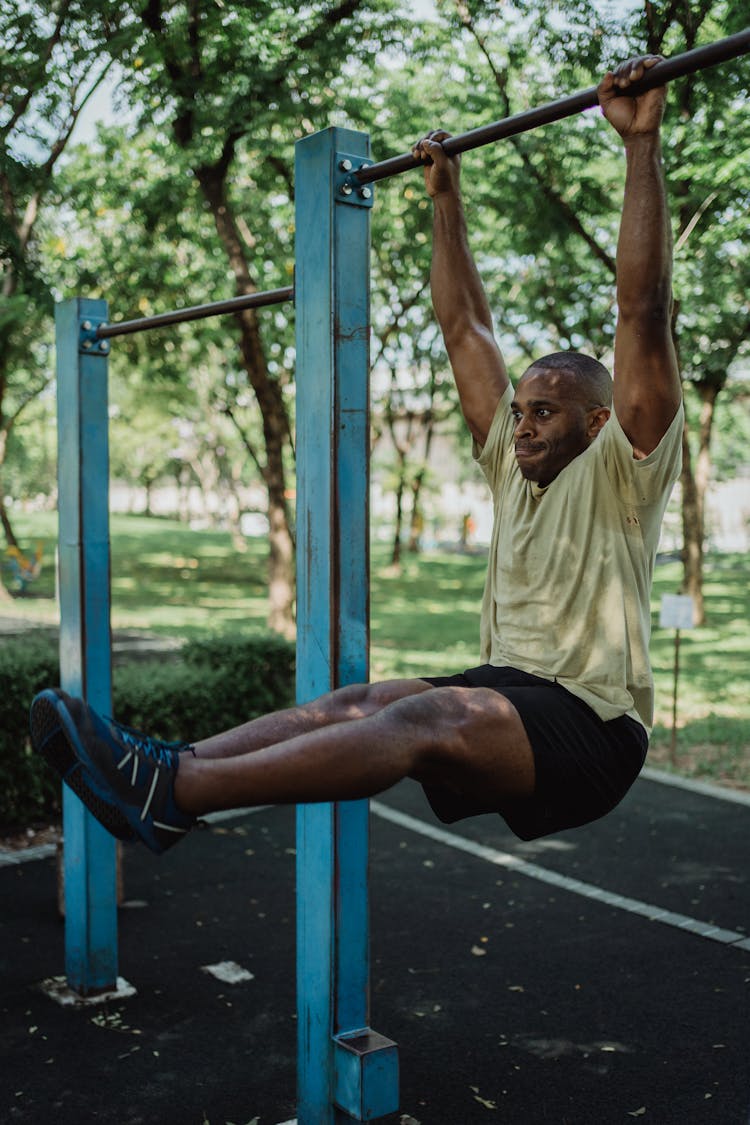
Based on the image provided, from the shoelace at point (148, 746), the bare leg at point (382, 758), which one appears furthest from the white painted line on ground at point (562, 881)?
the shoelace at point (148, 746)

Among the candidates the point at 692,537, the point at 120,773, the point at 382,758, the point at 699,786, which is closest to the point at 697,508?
the point at 692,537

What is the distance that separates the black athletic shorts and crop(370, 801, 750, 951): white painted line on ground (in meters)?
2.77

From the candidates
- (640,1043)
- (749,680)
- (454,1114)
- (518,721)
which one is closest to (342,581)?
(518,721)

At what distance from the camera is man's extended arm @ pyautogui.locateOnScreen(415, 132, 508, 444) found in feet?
10.3

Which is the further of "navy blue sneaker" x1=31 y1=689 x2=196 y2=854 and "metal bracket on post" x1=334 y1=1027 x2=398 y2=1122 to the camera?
"metal bracket on post" x1=334 y1=1027 x2=398 y2=1122

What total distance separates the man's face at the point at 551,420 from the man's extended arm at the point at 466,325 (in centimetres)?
29

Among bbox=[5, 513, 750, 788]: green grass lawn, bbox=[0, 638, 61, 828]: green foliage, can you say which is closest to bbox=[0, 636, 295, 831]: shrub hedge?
bbox=[0, 638, 61, 828]: green foliage

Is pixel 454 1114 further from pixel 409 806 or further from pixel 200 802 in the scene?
pixel 409 806

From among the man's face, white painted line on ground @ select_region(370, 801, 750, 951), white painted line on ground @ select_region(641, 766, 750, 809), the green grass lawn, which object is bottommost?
white painted line on ground @ select_region(370, 801, 750, 951)

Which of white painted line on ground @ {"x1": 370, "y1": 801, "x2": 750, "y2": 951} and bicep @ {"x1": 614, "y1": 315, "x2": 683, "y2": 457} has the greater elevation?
bicep @ {"x1": 614, "y1": 315, "x2": 683, "y2": 457}

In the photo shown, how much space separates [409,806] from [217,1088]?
383 centimetres

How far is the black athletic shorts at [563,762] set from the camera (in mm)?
2555

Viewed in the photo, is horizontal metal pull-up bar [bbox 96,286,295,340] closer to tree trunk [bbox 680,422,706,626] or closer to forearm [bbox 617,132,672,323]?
forearm [bbox 617,132,672,323]

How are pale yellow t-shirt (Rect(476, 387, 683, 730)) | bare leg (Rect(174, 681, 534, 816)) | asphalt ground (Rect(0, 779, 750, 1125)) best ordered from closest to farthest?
1. bare leg (Rect(174, 681, 534, 816))
2. pale yellow t-shirt (Rect(476, 387, 683, 730))
3. asphalt ground (Rect(0, 779, 750, 1125))
